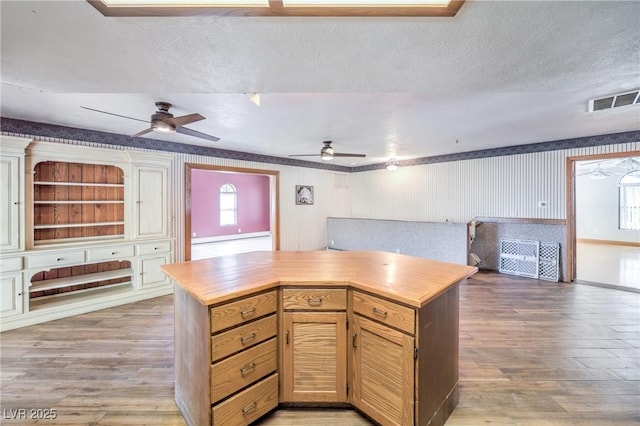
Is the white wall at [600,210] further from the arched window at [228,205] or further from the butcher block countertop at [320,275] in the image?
the arched window at [228,205]

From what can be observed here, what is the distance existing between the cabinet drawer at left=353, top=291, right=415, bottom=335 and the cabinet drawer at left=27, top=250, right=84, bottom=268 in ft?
12.5

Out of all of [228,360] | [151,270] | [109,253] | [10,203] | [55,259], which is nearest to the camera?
[228,360]

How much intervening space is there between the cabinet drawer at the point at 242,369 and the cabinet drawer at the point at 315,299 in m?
0.28

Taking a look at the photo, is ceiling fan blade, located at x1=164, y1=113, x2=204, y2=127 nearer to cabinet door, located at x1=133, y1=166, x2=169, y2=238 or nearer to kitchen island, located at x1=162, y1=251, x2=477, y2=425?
kitchen island, located at x1=162, y1=251, x2=477, y2=425

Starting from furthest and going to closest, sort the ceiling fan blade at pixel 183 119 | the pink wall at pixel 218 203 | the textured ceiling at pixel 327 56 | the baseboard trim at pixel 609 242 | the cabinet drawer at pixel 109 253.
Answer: the pink wall at pixel 218 203, the baseboard trim at pixel 609 242, the cabinet drawer at pixel 109 253, the ceiling fan blade at pixel 183 119, the textured ceiling at pixel 327 56

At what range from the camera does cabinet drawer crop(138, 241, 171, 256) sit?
398cm

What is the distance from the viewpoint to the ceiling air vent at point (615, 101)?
2483 millimetres

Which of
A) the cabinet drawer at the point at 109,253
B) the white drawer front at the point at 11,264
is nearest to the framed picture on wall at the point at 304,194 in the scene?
the cabinet drawer at the point at 109,253

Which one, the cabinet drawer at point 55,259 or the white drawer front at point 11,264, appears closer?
the white drawer front at point 11,264

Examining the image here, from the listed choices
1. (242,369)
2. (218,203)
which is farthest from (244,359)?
(218,203)

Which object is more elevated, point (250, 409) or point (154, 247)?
point (154, 247)

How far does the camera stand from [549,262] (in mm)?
4855

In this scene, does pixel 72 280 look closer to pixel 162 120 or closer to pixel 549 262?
pixel 162 120

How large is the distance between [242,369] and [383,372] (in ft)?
2.76
